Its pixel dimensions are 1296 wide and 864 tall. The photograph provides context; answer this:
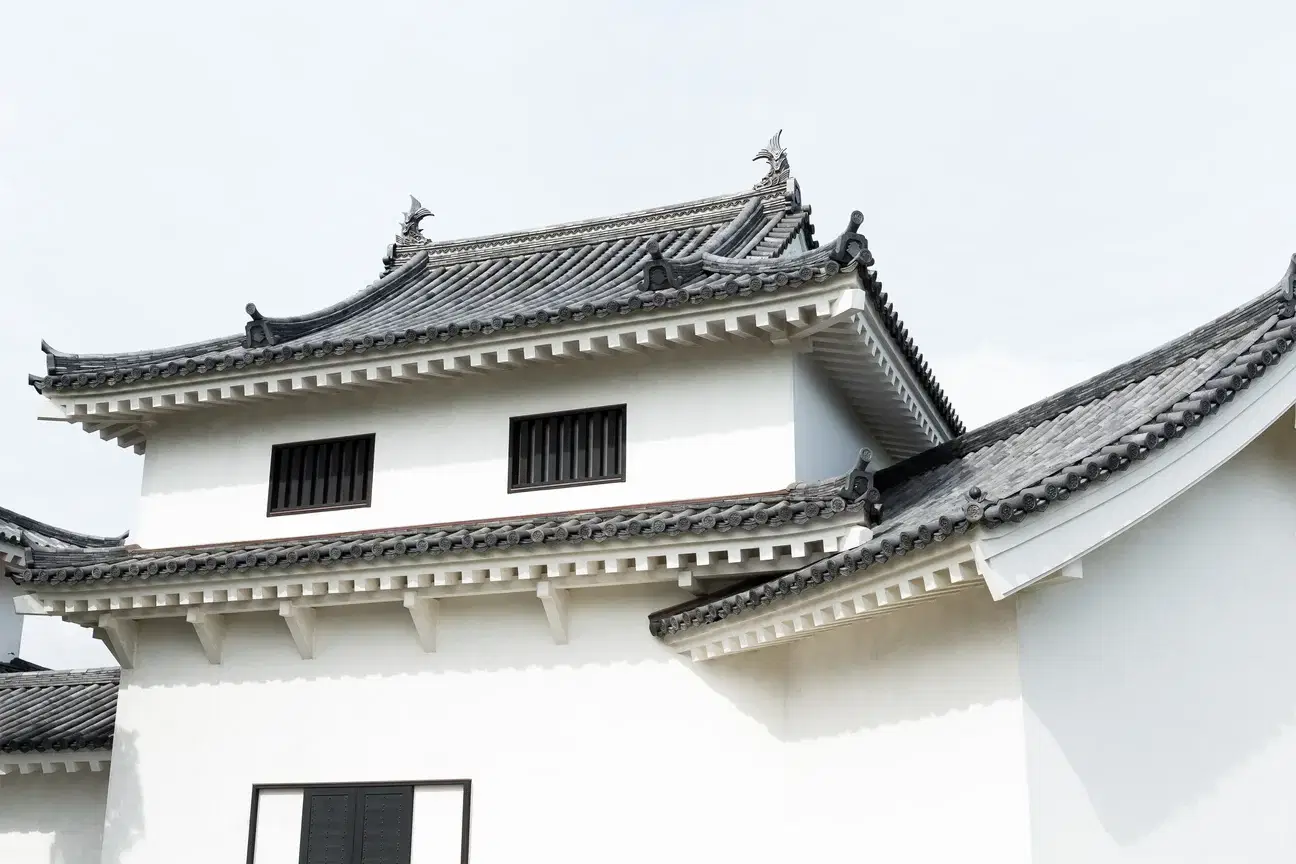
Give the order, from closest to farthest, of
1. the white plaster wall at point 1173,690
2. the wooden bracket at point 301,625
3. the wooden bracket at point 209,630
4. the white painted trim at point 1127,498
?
the white painted trim at point 1127,498
the white plaster wall at point 1173,690
the wooden bracket at point 301,625
the wooden bracket at point 209,630

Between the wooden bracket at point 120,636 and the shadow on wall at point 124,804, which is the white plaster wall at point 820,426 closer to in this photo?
the shadow on wall at point 124,804

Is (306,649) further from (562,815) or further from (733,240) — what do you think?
(733,240)

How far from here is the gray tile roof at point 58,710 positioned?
44.8ft

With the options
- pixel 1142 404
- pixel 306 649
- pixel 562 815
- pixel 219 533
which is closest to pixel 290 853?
pixel 306 649

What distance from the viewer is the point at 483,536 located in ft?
35.2

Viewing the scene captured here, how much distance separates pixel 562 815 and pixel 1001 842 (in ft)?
13.3

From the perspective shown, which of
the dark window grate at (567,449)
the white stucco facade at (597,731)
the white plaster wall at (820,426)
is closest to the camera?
the white stucco facade at (597,731)

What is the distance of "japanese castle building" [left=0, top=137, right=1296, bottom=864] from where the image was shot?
8.78 m

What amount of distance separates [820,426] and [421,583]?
4.11 meters

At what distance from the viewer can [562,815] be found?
10.9 metres

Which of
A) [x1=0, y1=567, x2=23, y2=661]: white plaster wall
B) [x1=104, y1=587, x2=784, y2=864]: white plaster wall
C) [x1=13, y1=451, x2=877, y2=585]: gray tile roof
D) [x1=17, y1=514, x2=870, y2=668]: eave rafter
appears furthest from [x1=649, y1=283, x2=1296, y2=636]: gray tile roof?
[x1=0, y1=567, x2=23, y2=661]: white plaster wall

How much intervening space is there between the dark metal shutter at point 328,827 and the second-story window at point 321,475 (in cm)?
289

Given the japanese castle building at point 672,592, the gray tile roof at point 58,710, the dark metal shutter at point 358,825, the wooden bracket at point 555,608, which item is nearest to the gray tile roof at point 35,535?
the gray tile roof at point 58,710

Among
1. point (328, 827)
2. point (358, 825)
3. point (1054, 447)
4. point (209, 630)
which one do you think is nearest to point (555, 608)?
point (358, 825)
